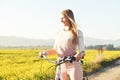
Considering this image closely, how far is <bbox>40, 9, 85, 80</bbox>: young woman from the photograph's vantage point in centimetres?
496

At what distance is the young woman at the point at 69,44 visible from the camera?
16.3ft

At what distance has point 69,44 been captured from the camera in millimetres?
5066

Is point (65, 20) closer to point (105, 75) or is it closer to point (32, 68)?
point (105, 75)

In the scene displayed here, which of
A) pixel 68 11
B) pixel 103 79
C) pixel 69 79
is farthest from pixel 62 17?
pixel 103 79

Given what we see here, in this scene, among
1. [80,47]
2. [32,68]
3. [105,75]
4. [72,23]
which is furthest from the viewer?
[32,68]

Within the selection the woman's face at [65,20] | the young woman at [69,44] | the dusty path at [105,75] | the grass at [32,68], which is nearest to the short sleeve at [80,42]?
the young woman at [69,44]

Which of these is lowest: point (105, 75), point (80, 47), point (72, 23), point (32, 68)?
point (105, 75)

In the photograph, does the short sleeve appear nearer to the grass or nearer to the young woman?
the young woman

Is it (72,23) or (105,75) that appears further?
(105,75)

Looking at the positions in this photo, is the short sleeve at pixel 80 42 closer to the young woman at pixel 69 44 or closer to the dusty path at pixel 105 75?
the young woman at pixel 69 44

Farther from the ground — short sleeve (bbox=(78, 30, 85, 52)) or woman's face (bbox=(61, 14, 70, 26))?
woman's face (bbox=(61, 14, 70, 26))

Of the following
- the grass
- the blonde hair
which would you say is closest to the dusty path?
the grass

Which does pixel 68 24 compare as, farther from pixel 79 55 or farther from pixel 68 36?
pixel 79 55

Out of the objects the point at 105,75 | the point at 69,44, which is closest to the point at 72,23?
the point at 69,44
